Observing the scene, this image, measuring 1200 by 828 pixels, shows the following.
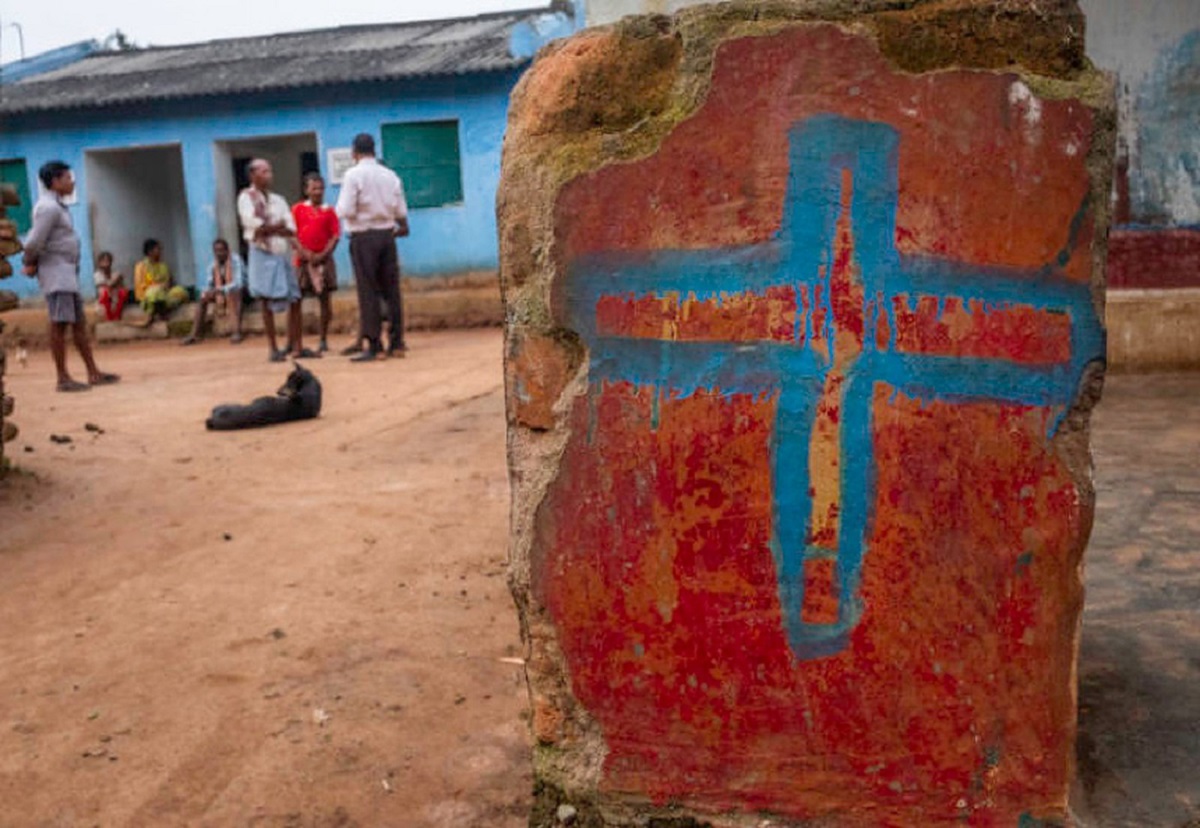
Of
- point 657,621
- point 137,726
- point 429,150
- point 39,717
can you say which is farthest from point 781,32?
point 429,150

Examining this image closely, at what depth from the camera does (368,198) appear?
27.3ft

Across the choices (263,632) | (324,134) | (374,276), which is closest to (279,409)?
(374,276)

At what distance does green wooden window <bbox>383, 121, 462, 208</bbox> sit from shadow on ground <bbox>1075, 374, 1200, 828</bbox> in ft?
34.7

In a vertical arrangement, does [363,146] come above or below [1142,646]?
above

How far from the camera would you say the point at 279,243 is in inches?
351

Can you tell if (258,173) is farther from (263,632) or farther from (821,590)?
(821,590)

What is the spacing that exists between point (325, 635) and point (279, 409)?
3.41 metres

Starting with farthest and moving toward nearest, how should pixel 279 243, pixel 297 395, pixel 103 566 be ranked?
pixel 279 243
pixel 297 395
pixel 103 566

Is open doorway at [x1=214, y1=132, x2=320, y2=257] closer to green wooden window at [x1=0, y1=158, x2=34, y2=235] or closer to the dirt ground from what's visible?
green wooden window at [x1=0, y1=158, x2=34, y2=235]

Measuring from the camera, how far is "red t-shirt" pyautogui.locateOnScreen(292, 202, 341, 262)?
9438 millimetres

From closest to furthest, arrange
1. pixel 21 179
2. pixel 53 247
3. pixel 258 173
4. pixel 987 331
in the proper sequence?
pixel 987 331 → pixel 53 247 → pixel 258 173 → pixel 21 179

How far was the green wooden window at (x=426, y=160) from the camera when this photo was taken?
1356 cm

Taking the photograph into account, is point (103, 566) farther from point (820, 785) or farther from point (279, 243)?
point (279, 243)

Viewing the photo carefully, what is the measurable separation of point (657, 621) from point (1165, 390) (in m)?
4.69
